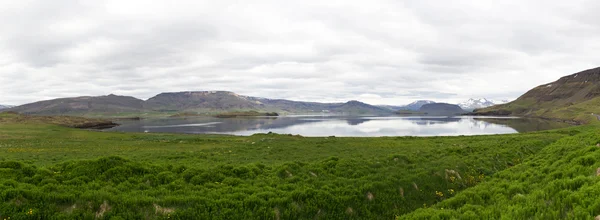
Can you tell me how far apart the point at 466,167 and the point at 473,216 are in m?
14.2

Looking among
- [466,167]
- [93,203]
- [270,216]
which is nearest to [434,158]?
[466,167]

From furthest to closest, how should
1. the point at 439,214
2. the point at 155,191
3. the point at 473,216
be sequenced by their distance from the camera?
the point at 155,191 → the point at 439,214 → the point at 473,216

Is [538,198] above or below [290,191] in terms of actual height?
above

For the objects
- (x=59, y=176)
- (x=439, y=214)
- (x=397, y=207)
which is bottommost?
(x=397, y=207)

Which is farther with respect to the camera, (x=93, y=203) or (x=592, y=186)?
(x=93, y=203)

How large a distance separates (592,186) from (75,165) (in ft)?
81.4

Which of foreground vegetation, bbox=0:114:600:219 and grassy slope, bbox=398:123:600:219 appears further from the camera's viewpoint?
foreground vegetation, bbox=0:114:600:219

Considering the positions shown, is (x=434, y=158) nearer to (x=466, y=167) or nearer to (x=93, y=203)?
(x=466, y=167)

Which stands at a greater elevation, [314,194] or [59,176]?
[59,176]

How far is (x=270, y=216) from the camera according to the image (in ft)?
44.2

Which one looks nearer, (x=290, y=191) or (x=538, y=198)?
(x=538, y=198)

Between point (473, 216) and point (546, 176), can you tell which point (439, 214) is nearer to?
point (473, 216)

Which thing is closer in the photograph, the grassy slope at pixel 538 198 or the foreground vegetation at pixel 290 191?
the grassy slope at pixel 538 198

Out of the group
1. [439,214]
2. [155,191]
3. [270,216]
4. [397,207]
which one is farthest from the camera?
[397,207]
